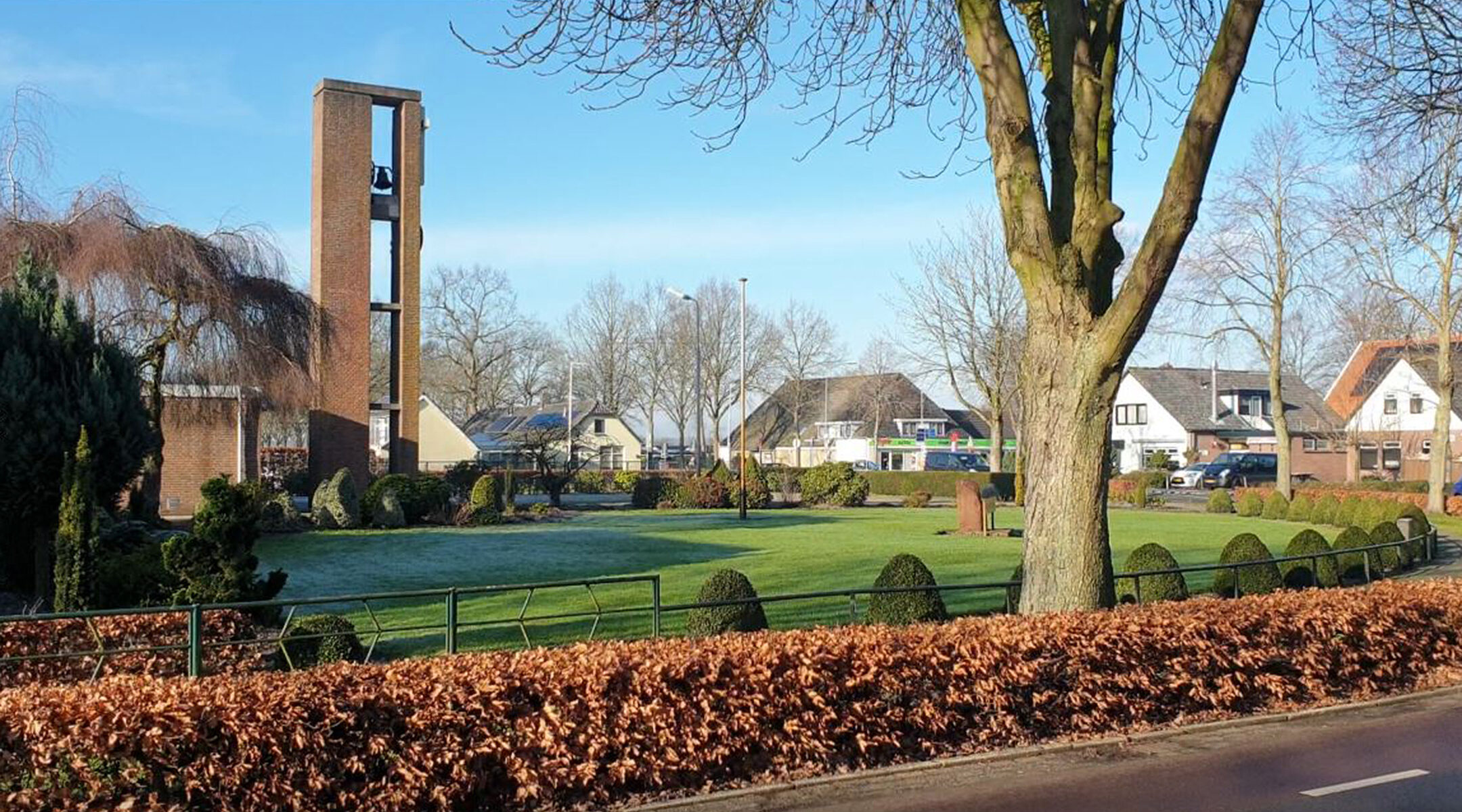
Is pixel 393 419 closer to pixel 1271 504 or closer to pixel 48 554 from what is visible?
pixel 48 554

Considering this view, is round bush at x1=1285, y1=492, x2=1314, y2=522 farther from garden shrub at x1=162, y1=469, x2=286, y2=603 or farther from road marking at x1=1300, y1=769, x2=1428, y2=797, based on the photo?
garden shrub at x1=162, y1=469, x2=286, y2=603

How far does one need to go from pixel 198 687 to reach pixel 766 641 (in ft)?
12.5

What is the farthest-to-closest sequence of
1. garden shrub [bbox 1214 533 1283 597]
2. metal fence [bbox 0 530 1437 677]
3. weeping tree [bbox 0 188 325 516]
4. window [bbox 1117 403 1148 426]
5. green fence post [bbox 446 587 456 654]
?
window [bbox 1117 403 1148 426] < weeping tree [bbox 0 188 325 516] < garden shrub [bbox 1214 533 1283 597] < green fence post [bbox 446 587 456 654] < metal fence [bbox 0 530 1437 677]

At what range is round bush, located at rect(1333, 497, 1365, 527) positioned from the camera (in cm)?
3428

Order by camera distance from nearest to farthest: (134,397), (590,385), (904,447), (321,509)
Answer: (134,397), (321,509), (904,447), (590,385)

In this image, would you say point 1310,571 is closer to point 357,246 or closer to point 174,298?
point 174,298

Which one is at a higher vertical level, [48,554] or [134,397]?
[134,397]

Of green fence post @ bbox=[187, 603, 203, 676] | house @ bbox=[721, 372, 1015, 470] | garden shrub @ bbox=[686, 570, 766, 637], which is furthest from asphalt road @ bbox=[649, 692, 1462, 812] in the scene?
house @ bbox=[721, 372, 1015, 470]

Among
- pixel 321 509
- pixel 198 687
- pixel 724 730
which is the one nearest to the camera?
pixel 198 687

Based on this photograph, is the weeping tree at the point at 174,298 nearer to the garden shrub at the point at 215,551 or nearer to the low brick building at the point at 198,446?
the low brick building at the point at 198,446

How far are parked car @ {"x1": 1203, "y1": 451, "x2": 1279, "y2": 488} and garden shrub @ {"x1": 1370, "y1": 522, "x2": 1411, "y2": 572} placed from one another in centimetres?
3767

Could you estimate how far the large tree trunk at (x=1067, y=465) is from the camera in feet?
36.5

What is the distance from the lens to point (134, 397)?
17859 millimetres

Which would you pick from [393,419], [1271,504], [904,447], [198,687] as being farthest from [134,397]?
[904,447]
